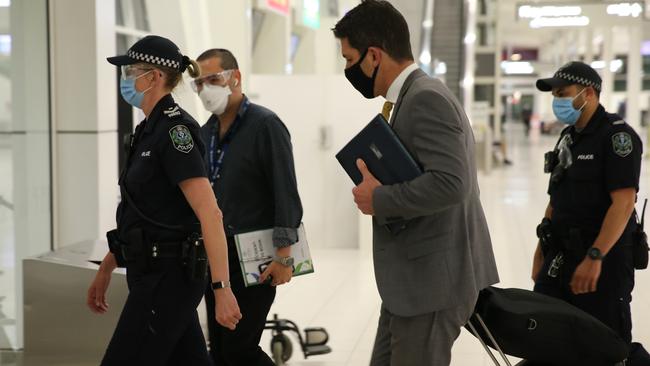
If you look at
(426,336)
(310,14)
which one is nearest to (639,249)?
(426,336)

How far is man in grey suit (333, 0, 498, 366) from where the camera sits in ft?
8.57

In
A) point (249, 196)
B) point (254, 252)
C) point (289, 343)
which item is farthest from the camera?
point (289, 343)

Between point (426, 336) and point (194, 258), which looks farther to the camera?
point (194, 258)

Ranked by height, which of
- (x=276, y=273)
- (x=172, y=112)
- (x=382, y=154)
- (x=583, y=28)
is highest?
(x=583, y=28)

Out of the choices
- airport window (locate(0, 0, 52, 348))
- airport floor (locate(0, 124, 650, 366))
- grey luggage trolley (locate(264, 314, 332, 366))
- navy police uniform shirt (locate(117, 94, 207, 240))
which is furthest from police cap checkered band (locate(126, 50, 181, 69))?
airport floor (locate(0, 124, 650, 366))

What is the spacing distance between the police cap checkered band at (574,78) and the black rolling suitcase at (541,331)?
3.77ft

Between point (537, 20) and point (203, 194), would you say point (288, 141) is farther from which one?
point (537, 20)

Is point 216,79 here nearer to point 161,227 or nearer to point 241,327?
point 241,327

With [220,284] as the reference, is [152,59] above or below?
above

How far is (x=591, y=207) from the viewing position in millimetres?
4070

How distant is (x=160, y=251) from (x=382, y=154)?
82 cm

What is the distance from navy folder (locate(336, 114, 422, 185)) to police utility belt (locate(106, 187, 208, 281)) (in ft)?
2.00

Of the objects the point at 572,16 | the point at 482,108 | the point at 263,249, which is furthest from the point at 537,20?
the point at 263,249

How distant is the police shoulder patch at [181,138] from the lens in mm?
2990
